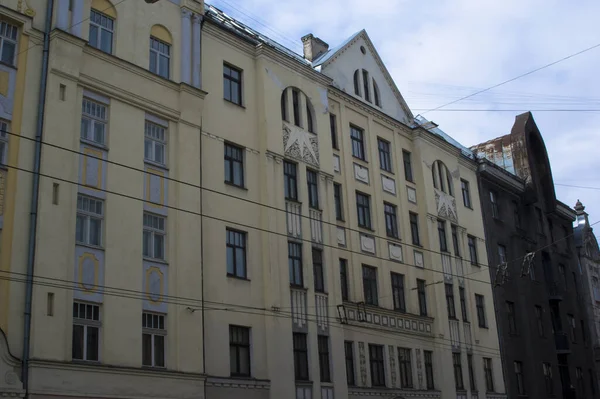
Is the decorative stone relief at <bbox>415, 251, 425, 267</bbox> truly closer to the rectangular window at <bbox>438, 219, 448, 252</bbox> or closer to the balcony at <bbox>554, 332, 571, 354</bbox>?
the rectangular window at <bbox>438, 219, 448, 252</bbox>

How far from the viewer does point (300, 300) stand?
88.9 ft

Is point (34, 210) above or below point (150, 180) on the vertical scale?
below

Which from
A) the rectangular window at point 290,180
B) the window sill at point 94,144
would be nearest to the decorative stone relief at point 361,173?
the rectangular window at point 290,180

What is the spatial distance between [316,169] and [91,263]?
11.5 m

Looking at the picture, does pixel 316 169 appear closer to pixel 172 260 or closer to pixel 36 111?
pixel 172 260

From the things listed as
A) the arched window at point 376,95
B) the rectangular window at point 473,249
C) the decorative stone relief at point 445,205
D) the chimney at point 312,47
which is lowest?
the rectangular window at point 473,249

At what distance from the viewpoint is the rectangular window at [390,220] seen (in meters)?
33.7

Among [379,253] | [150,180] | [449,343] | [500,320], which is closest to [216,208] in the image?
[150,180]

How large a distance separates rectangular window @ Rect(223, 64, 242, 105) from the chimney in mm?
7340

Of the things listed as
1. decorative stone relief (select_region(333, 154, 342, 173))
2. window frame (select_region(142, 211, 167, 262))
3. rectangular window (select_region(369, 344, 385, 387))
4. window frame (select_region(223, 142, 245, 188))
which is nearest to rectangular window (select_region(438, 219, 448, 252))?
decorative stone relief (select_region(333, 154, 342, 173))

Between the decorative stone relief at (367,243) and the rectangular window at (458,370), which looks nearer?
the decorative stone relief at (367,243)

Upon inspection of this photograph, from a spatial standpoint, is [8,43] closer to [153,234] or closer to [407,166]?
[153,234]

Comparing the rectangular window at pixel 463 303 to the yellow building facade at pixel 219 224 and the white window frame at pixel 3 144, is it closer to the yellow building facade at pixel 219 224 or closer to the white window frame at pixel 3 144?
the yellow building facade at pixel 219 224

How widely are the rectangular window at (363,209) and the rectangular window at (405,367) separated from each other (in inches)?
220
